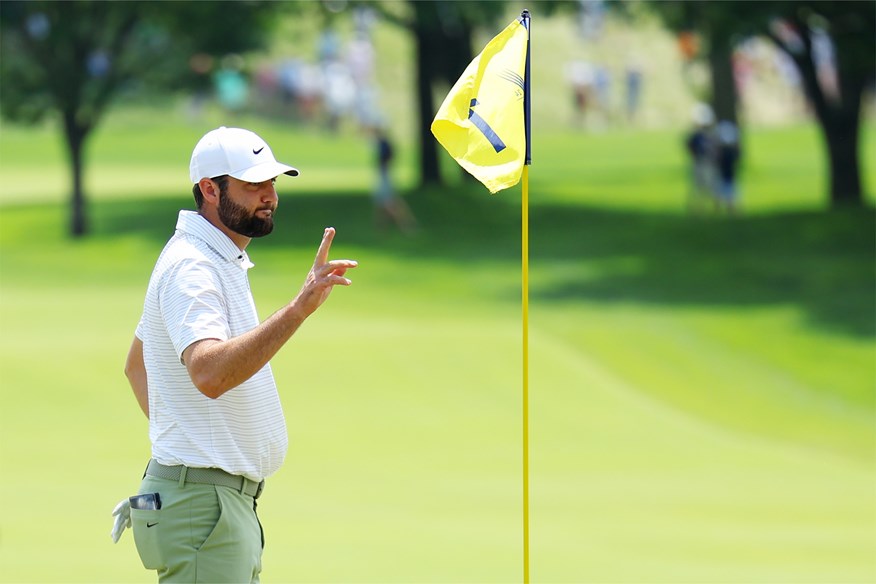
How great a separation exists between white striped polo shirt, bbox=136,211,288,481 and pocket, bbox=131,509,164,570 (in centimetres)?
19

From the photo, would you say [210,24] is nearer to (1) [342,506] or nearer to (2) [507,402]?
(2) [507,402]

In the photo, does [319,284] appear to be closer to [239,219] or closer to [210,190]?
[239,219]

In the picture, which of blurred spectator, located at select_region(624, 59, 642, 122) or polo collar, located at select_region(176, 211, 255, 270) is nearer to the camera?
polo collar, located at select_region(176, 211, 255, 270)

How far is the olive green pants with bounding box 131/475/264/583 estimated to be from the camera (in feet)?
17.3

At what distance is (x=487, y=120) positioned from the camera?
263 inches

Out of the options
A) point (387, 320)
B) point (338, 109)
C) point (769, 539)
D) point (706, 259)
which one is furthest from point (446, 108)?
point (338, 109)

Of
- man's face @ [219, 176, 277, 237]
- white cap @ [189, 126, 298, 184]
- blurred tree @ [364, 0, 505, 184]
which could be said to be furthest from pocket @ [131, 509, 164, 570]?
blurred tree @ [364, 0, 505, 184]

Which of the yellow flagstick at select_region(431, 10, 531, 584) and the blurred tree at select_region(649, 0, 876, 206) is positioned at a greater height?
the blurred tree at select_region(649, 0, 876, 206)

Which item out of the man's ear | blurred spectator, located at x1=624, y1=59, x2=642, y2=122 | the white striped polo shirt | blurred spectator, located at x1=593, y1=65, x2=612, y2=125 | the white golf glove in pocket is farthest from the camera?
blurred spectator, located at x1=624, y1=59, x2=642, y2=122

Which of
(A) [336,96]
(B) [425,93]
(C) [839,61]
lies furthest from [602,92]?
(C) [839,61]

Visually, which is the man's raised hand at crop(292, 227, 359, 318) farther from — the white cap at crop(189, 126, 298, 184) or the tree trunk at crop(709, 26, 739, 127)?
the tree trunk at crop(709, 26, 739, 127)

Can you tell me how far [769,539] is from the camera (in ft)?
35.9

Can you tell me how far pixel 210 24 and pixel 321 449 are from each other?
2192 cm

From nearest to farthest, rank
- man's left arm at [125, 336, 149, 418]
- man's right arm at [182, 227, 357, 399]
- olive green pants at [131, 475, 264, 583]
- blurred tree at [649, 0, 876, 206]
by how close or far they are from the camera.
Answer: man's right arm at [182, 227, 357, 399]
olive green pants at [131, 475, 264, 583]
man's left arm at [125, 336, 149, 418]
blurred tree at [649, 0, 876, 206]
